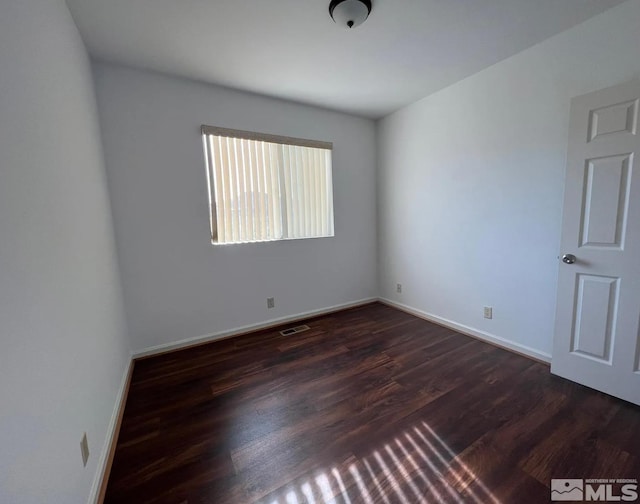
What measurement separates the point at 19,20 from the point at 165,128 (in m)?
1.52

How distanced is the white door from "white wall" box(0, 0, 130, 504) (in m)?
3.04

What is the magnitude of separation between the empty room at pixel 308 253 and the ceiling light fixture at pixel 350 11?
0.02m

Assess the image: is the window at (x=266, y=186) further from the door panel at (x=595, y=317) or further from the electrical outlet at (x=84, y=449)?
the door panel at (x=595, y=317)

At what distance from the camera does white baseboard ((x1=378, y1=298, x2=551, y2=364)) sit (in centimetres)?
235

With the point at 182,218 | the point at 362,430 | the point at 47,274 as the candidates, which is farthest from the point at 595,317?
the point at 182,218

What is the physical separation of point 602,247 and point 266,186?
116 inches

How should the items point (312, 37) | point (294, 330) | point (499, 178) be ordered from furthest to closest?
1. point (294, 330)
2. point (499, 178)
3. point (312, 37)

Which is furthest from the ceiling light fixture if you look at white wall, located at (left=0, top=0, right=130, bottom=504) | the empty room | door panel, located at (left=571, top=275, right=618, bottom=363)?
door panel, located at (left=571, top=275, right=618, bottom=363)

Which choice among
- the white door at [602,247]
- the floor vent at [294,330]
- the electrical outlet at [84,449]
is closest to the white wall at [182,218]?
the floor vent at [294,330]

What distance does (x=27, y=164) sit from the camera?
0.97 metres

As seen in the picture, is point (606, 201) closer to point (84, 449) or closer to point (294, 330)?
point (294, 330)

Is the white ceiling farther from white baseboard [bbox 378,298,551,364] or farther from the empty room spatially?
white baseboard [bbox 378,298,551,364]

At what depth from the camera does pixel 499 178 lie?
2496 millimetres

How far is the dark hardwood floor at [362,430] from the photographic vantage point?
1292mm
